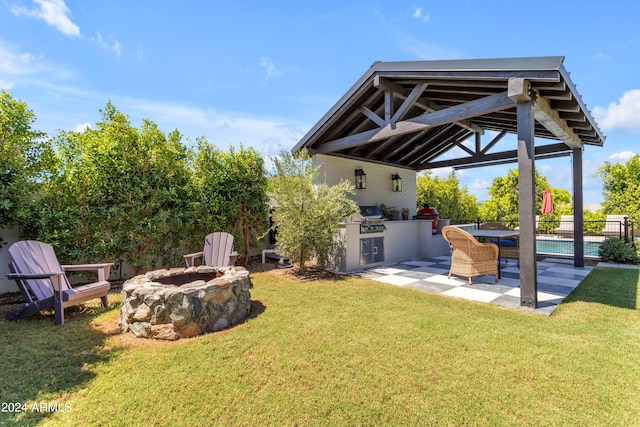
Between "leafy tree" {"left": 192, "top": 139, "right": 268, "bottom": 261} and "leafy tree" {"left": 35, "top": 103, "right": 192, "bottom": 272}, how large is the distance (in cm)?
41

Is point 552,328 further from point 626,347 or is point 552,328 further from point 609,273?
point 609,273

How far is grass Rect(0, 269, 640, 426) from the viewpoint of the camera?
1.93 m

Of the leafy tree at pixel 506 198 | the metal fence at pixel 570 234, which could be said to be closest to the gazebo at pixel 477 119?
the metal fence at pixel 570 234

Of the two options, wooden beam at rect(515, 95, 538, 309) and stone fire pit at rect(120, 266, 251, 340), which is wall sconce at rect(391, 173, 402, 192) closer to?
A: wooden beam at rect(515, 95, 538, 309)

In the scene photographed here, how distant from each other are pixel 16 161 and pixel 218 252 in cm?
339

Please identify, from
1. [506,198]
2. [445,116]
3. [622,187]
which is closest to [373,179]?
[445,116]

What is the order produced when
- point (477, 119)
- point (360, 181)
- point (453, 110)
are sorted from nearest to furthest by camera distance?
point (453, 110) → point (477, 119) → point (360, 181)

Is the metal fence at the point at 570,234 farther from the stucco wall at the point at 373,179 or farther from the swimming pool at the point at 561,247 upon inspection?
the stucco wall at the point at 373,179

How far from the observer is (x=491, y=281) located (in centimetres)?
557

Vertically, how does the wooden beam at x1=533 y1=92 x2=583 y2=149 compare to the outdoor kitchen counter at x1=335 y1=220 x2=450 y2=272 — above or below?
above

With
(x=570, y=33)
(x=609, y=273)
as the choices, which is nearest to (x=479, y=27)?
(x=570, y=33)

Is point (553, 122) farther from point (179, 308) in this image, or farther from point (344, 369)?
point (179, 308)

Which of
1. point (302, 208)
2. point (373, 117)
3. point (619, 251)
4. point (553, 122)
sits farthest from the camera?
point (619, 251)

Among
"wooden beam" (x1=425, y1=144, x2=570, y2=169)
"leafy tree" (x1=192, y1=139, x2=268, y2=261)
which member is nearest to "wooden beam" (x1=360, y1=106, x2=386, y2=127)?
"leafy tree" (x1=192, y1=139, x2=268, y2=261)
